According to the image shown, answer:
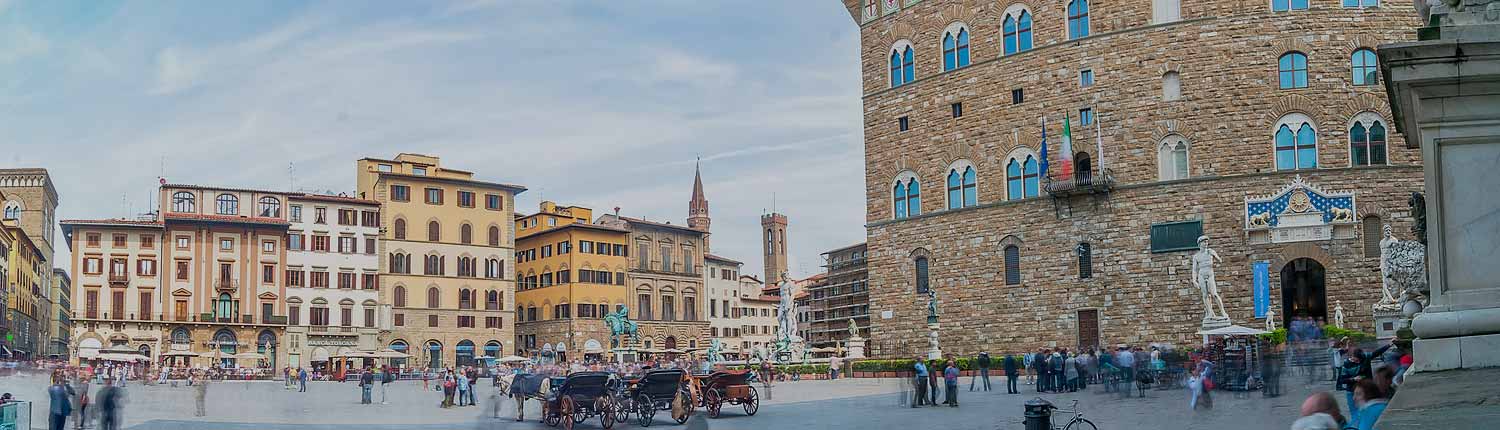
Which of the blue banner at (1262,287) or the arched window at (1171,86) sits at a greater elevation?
the arched window at (1171,86)

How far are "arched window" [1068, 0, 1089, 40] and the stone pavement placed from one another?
33.6ft

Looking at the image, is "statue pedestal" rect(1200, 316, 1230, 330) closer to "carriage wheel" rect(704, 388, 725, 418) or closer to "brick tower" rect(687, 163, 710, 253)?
"carriage wheel" rect(704, 388, 725, 418)

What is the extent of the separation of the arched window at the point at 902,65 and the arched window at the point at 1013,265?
6.06 m

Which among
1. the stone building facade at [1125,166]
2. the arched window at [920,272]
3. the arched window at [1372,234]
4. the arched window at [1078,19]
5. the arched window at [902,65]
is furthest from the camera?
the arched window at [902,65]

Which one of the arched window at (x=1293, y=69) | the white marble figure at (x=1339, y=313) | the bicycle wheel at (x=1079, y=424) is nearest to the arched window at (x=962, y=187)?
the arched window at (x=1293, y=69)

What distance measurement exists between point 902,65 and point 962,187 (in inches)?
172

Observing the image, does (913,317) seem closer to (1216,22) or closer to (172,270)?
(1216,22)

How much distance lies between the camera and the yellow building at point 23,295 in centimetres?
6394

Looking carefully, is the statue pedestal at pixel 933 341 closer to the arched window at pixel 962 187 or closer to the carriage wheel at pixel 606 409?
the arched window at pixel 962 187

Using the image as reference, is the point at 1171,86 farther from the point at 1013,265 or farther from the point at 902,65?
the point at 902,65

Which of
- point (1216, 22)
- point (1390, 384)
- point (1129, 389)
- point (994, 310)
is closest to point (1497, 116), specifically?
point (1390, 384)

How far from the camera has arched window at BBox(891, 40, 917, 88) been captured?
1524 inches

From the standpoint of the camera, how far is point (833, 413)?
69.1ft

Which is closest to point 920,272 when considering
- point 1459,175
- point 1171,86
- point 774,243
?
point 1171,86
